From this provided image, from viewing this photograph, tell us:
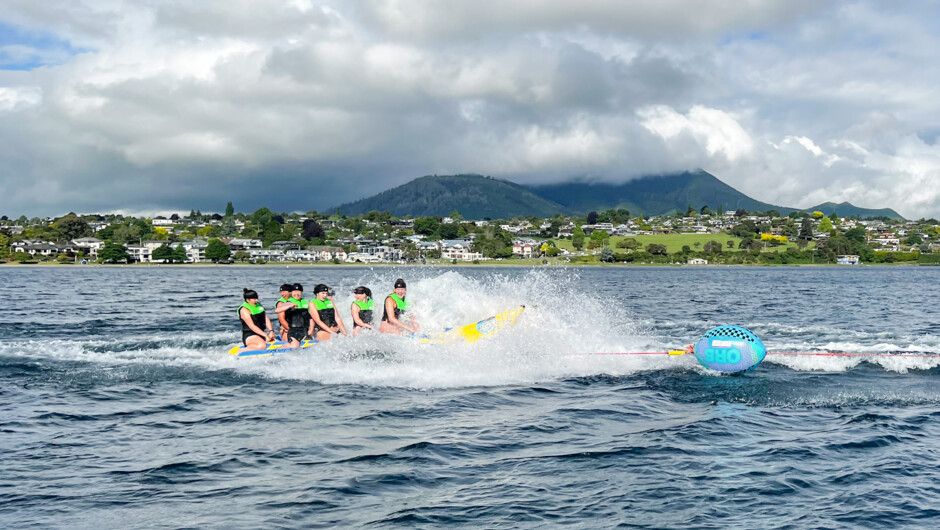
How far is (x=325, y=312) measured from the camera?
68.8 feet

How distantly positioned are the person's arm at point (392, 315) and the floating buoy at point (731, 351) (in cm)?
773

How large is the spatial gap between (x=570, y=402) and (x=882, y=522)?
683 cm

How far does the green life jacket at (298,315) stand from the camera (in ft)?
69.6

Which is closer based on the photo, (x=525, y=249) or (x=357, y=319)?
(x=357, y=319)

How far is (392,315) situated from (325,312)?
2.11m

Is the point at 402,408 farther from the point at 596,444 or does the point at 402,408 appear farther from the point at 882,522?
the point at 882,522

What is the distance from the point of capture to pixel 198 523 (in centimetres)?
852

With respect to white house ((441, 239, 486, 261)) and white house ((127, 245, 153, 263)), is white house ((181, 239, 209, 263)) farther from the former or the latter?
white house ((441, 239, 486, 261))

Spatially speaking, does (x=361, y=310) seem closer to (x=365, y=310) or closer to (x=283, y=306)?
(x=365, y=310)

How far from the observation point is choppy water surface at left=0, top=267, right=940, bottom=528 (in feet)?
29.5

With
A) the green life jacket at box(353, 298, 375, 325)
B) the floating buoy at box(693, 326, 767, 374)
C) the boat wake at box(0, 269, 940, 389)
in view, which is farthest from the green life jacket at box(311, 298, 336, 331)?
the floating buoy at box(693, 326, 767, 374)

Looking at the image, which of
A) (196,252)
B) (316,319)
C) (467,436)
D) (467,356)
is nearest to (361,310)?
(316,319)

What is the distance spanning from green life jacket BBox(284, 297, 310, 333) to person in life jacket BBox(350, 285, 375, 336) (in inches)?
62.5

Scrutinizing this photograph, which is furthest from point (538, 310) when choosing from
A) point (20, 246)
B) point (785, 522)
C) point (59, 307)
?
point (20, 246)
